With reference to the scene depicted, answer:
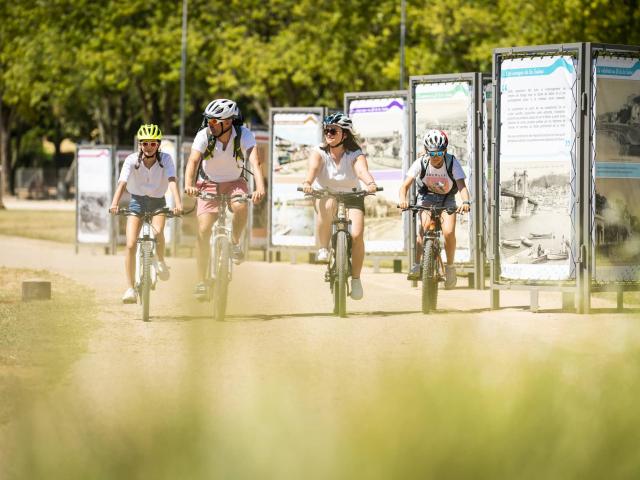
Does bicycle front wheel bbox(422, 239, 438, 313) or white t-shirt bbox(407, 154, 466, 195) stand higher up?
white t-shirt bbox(407, 154, 466, 195)

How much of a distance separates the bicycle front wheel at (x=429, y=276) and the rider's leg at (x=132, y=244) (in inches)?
90.2

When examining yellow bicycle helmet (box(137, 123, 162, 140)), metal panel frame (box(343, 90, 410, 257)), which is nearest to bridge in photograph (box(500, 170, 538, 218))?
yellow bicycle helmet (box(137, 123, 162, 140))

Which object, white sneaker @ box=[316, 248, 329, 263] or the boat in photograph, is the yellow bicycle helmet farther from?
the boat in photograph

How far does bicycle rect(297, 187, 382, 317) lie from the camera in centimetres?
1173

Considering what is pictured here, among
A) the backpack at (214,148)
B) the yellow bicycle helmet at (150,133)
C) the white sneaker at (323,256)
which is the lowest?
the white sneaker at (323,256)

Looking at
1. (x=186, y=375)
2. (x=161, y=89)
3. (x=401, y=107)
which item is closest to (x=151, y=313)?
(x=401, y=107)

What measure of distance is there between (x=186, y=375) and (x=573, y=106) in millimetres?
10124

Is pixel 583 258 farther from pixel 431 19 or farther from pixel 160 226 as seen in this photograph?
pixel 431 19

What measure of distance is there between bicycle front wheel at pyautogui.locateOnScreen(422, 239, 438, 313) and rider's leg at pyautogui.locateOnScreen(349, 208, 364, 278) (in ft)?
1.67

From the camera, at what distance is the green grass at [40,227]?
3228 cm

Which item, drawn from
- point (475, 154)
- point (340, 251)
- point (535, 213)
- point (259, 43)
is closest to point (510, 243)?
point (535, 213)

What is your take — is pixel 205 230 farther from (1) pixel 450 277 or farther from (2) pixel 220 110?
(1) pixel 450 277

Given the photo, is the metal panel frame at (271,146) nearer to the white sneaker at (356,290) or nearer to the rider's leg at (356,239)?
the rider's leg at (356,239)

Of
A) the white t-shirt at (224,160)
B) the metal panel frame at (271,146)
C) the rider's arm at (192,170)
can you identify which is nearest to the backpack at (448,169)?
the white t-shirt at (224,160)
